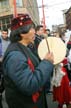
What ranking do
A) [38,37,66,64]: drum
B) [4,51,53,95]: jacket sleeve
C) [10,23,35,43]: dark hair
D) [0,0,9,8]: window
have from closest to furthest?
1. [4,51,53,95]: jacket sleeve
2. [10,23,35,43]: dark hair
3. [38,37,66,64]: drum
4. [0,0,9,8]: window

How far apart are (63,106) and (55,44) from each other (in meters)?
2.81

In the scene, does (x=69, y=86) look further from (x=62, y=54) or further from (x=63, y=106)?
(x=62, y=54)

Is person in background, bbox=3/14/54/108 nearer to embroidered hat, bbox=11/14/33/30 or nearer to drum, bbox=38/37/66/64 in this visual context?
embroidered hat, bbox=11/14/33/30

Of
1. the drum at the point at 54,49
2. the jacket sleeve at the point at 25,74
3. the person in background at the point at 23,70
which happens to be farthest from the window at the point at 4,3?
the jacket sleeve at the point at 25,74

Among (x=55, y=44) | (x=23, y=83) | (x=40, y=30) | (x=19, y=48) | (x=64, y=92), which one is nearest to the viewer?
(x=23, y=83)

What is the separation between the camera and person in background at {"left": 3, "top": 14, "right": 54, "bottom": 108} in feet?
9.75

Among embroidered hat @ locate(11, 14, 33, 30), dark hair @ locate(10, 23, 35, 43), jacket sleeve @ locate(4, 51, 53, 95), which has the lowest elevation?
jacket sleeve @ locate(4, 51, 53, 95)

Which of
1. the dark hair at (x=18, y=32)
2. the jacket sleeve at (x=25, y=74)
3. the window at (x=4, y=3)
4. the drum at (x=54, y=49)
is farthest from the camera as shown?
the window at (x=4, y=3)

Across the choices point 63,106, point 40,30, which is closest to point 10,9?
point 40,30

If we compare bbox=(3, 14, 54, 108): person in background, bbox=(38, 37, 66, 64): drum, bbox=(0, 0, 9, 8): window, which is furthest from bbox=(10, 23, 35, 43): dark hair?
bbox=(0, 0, 9, 8): window

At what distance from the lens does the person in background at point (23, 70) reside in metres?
2.97

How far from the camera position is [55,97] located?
5605 millimetres

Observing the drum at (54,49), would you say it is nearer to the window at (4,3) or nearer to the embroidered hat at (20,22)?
the embroidered hat at (20,22)

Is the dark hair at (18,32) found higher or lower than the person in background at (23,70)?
higher
